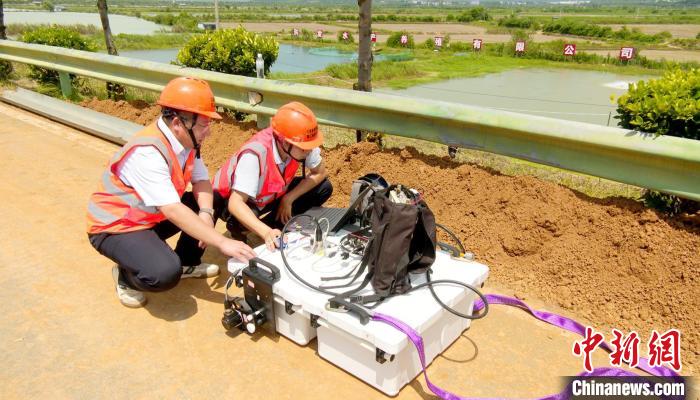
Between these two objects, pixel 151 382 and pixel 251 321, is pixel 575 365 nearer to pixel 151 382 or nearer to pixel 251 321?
pixel 251 321

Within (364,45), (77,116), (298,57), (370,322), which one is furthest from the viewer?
(298,57)

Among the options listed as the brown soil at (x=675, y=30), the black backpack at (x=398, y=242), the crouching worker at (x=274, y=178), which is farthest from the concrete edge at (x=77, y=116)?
the brown soil at (x=675, y=30)

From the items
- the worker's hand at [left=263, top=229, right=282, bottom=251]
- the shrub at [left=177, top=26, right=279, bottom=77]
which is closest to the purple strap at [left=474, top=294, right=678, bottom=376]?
the worker's hand at [left=263, top=229, right=282, bottom=251]

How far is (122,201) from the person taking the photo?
10.2 feet

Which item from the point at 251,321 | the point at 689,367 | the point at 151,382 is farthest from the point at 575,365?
the point at 151,382

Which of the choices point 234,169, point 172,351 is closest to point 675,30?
point 234,169

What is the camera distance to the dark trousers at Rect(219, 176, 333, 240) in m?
3.81

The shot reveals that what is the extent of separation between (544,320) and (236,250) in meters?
1.92

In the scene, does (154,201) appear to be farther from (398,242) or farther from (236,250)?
(398,242)

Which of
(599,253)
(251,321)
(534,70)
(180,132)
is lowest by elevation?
(534,70)

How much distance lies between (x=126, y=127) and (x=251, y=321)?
4.55 m

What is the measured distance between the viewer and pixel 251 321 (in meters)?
2.83

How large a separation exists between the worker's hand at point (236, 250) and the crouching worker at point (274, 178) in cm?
17

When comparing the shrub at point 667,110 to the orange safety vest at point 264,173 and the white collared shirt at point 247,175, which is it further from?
the white collared shirt at point 247,175
